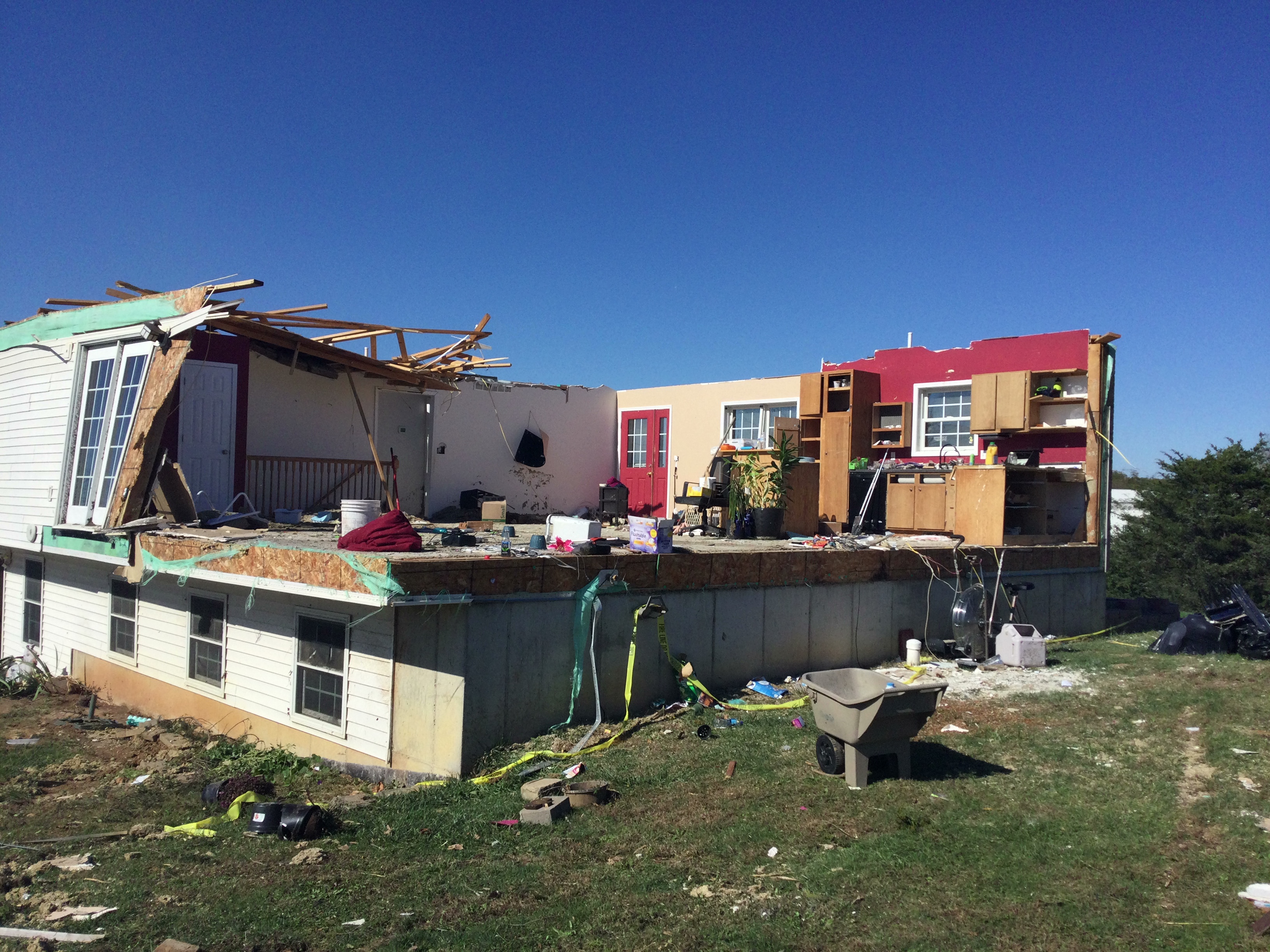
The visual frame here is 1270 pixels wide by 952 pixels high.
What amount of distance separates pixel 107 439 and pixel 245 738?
424cm

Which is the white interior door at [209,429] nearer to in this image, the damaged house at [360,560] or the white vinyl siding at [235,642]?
the damaged house at [360,560]

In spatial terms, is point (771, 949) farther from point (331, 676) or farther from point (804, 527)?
point (804, 527)

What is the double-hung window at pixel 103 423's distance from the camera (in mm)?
10867

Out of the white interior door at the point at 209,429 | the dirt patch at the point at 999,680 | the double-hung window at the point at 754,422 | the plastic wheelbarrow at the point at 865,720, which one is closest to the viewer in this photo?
the plastic wheelbarrow at the point at 865,720

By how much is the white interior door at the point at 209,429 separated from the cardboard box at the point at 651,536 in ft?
23.6

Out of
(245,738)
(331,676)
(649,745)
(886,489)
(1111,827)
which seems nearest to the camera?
(1111,827)

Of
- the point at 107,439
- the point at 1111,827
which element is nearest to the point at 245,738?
the point at 107,439

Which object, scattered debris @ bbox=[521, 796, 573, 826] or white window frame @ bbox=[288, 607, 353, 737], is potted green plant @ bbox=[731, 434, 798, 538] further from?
scattered debris @ bbox=[521, 796, 573, 826]

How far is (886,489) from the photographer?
14.9 m

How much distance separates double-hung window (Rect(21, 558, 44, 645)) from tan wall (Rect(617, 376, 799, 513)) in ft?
38.9

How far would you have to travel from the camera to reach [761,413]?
19.1 metres

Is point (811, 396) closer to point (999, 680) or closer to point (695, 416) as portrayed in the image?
point (695, 416)

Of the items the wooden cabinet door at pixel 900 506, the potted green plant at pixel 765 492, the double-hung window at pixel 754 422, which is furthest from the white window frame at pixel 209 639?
the double-hung window at pixel 754 422

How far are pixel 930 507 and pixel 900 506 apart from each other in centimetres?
50
